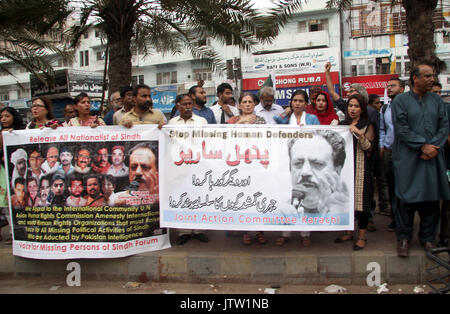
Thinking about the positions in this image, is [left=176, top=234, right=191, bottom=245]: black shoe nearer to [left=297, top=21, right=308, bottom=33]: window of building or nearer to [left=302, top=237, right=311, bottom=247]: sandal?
[left=302, top=237, right=311, bottom=247]: sandal

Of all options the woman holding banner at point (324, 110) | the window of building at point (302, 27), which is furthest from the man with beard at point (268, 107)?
the window of building at point (302, 27)

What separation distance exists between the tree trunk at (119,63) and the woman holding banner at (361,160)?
4.79m

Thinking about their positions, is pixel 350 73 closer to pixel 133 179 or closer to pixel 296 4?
pixel 296 4

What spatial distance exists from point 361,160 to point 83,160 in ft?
9.27

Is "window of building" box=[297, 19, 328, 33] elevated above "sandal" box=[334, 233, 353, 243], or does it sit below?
above

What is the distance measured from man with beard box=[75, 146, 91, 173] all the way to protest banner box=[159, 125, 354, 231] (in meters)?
0.93

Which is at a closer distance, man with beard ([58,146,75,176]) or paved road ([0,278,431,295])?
paved road ([0,278,431,295])

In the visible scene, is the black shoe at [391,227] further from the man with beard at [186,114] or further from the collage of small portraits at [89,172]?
the collage of small portraits at [89,172]

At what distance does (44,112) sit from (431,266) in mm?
4386

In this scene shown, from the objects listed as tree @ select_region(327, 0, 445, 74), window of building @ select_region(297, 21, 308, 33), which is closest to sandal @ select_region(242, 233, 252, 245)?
tree @ select_region(327, 0, 445, 74)

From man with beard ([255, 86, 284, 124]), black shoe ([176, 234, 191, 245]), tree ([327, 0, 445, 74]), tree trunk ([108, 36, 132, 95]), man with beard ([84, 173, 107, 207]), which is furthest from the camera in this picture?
tree trunk ([108, 36, 132, 95])

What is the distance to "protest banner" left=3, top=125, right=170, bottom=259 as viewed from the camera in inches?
152

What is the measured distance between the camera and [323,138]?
12.4 feet

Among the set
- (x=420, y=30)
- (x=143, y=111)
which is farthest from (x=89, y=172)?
(x=420, y=30)
